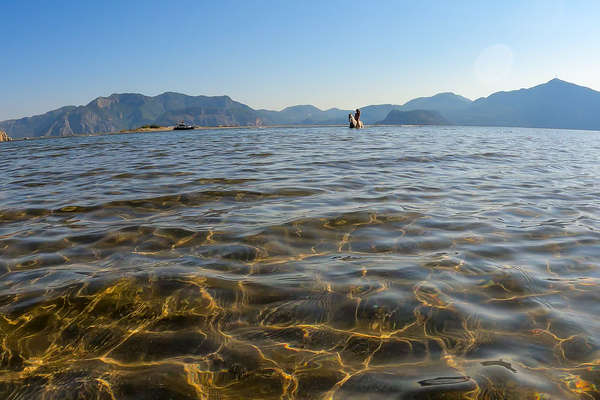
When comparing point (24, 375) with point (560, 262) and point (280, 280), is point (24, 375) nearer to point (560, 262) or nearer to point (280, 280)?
point (280, 280)

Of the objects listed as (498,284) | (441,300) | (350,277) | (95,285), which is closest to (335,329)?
(350,277)

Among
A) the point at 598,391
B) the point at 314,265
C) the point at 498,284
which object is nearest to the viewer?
the point at 598,391

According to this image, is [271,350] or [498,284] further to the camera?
[498,284]

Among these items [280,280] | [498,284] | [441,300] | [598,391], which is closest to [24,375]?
[280,280]

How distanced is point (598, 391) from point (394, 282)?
1604 millimetres

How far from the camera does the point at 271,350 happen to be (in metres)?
2.30

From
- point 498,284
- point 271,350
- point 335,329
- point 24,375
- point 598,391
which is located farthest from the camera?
point 498,284

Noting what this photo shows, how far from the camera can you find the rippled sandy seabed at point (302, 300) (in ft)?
6.67

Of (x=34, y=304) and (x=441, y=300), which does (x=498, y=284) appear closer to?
(x=441, y=300)

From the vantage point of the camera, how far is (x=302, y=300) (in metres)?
2.92

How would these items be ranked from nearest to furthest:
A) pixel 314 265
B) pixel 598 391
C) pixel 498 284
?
pixel 598 391 < pixel 498 284 < pixel 314 265

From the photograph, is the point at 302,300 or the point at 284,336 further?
the point at 302,300

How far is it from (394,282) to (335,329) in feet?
3.25

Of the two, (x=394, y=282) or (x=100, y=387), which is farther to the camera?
(x=394, y=282)
